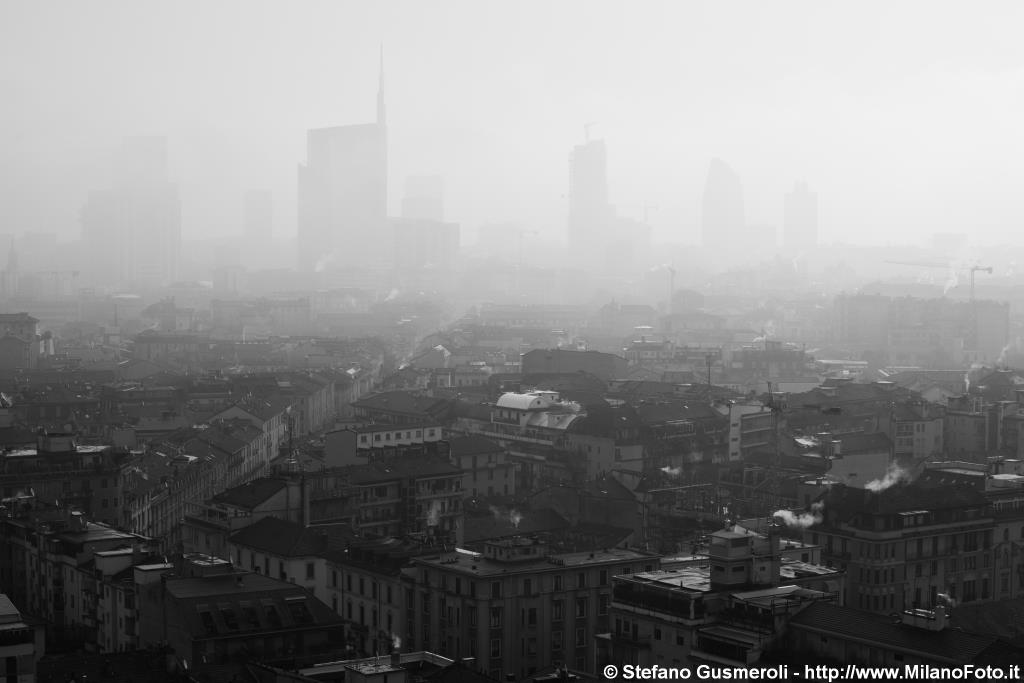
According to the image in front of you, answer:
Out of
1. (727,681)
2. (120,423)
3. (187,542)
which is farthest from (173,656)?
(120,423)

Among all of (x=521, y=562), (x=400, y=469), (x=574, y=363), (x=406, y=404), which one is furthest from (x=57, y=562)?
(x=574, y=363)

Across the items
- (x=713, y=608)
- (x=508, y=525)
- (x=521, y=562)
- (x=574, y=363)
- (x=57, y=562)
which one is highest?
(x=713, y=608)

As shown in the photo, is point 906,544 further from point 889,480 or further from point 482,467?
point 482,467

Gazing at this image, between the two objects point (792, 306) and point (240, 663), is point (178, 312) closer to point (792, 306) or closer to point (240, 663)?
point (792, 306)

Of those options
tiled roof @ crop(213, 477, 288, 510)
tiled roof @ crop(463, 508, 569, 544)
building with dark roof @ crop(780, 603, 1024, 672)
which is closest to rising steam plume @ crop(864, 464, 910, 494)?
tiled roof @ crop(463, 508, 569, 544)

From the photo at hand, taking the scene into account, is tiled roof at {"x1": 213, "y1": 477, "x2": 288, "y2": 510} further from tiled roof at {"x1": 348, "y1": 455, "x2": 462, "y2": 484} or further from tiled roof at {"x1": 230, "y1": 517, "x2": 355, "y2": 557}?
tiled roof at {"x1": 348, "y1": 455, "x2": 462, "y2": 484}

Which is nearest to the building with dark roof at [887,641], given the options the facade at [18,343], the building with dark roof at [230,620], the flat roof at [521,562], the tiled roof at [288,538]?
the flat roof at [521,562]

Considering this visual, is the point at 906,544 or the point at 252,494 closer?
the point at 906,544
